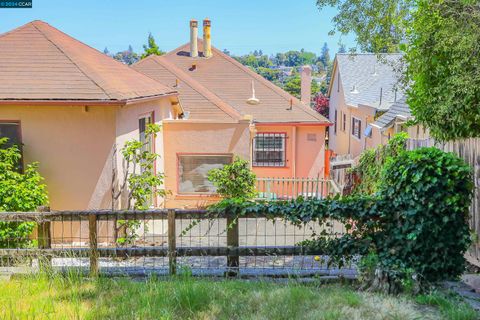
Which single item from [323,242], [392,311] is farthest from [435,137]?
[392,311]

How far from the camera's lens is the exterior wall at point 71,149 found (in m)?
10.9

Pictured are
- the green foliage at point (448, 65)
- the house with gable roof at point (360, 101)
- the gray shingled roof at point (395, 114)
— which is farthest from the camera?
the house with gable roof at point (360, 101)

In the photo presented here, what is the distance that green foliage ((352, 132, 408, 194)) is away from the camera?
28.9 ft

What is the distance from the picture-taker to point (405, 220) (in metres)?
5.74

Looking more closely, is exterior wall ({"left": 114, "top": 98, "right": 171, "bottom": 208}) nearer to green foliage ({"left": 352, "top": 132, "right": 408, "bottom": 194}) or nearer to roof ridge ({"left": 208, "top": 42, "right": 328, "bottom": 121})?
green foliage ({"left": 352, "top": 132, "right": 408, "bottom": 194})

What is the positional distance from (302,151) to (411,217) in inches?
590

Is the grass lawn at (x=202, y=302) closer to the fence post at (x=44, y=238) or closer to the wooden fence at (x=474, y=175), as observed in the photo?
the fence post at (x=44, y=238)

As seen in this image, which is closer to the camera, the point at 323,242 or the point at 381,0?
the point at 323,242

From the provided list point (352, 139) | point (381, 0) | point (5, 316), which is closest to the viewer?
point (5, 316)

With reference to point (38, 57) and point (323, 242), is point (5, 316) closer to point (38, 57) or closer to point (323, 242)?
point (323, 242)

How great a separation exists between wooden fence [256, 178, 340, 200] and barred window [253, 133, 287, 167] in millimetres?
3207

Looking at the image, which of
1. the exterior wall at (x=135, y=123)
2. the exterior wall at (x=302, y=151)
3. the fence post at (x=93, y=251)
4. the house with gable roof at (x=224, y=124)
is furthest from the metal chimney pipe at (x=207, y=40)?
the fence post at (x=93, y=251)

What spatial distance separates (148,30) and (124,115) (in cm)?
2205

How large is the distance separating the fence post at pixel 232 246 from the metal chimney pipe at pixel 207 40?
18.1m
